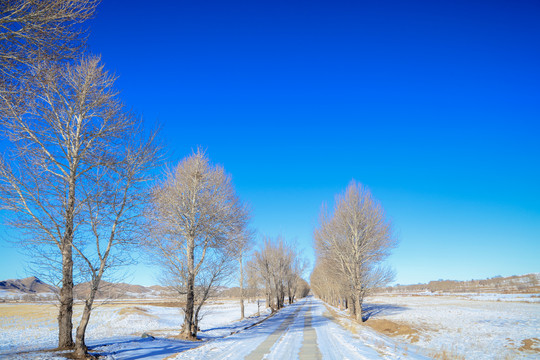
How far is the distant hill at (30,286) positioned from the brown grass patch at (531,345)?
2316cm

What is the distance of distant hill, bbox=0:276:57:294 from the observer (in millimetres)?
9258

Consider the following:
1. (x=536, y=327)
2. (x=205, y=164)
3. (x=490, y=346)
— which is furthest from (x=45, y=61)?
(x=536, y=327)

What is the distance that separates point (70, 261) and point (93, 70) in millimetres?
7043

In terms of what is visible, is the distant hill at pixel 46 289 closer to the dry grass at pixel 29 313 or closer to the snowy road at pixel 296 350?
the snowy road at pixel 296 350

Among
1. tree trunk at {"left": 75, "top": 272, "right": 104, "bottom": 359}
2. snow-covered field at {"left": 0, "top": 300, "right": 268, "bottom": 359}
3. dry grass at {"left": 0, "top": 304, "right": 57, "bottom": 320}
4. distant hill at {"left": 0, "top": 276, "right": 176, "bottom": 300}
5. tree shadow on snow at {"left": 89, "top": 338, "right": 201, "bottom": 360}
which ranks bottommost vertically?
dry grass at {"left": 0, "top": 304, "right": 57, "bottom": 320}

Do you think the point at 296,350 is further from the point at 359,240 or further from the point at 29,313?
the point at 29,313

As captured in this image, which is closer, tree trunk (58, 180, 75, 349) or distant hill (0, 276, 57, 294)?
distant hill (0, 276, 57, 294)

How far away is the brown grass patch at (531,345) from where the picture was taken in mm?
16281

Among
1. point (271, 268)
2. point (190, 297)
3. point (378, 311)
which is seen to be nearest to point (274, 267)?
point (271, 268)

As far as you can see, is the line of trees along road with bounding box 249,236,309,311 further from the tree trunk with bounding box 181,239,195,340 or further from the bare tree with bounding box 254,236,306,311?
the tree trunk with bounding box 181,239,195,340

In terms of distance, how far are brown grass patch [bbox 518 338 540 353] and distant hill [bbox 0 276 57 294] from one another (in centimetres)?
2316

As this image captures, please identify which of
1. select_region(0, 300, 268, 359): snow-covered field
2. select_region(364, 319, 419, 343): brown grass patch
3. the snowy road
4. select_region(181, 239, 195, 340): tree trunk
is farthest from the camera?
select_region(364, 319, 419, 343): brown grass patch

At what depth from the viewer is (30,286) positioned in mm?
Result: 9484

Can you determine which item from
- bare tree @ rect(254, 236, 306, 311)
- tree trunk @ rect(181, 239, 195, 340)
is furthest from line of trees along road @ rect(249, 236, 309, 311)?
tree trunk @ rect(181, 239, 195, 340)
